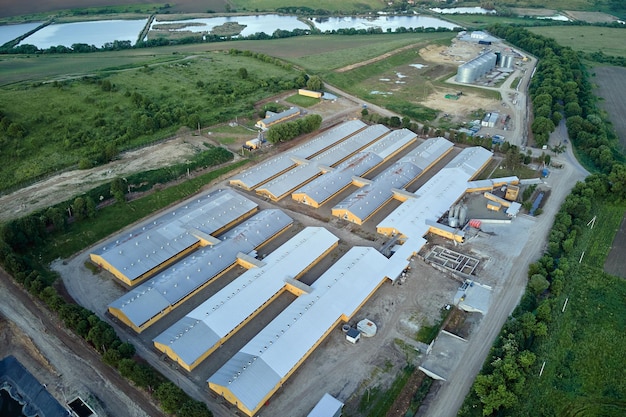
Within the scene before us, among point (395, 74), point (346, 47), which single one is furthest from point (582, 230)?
point (346, 47)

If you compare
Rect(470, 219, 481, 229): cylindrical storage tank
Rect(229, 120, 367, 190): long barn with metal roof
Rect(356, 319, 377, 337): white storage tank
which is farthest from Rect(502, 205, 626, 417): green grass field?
Rect(229, 120, 367, 190): long barn with metal roof

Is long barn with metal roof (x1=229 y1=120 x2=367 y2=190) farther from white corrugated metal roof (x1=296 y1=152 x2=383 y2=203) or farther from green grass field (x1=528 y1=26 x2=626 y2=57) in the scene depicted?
green grass field (x1=528 y1=26 x2=626 y2=57)

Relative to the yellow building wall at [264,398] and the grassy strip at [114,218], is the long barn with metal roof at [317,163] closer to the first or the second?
the grassy strip at [114,218]

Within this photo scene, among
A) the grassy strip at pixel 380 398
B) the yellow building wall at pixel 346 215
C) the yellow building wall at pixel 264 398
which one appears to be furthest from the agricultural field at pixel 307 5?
the grassy strip at pixel 380 398

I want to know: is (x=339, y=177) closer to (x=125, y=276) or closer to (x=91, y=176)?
(x=125, y=276)

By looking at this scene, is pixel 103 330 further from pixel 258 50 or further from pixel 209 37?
pixel 209 37
